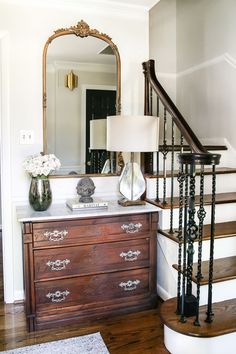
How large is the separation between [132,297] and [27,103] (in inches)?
68.8

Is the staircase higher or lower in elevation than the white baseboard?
higher

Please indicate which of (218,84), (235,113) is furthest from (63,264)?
(218,84)

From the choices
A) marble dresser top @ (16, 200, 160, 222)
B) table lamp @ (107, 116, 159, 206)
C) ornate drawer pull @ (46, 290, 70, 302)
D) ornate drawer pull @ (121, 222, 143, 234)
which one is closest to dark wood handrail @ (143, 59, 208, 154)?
table lamp @ (107, 116, 159, 206)

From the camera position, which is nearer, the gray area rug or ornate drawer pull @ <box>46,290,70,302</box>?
the gray area rug

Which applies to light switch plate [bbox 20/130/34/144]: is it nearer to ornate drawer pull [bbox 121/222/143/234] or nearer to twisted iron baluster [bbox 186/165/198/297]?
ornate drawer pull [bbox 121/222/143/234]

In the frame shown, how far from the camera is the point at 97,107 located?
112 inches

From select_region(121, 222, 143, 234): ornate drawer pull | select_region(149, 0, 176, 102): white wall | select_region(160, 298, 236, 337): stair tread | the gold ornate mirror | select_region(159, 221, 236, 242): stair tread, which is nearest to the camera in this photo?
select_region(160, 298, 236, 337): stair tread

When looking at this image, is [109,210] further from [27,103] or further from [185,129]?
[27,103]

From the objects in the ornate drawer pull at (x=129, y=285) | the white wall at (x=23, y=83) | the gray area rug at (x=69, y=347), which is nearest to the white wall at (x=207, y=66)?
the white wall at (x=23, y=83)

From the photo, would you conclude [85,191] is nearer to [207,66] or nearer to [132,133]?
[132,133]

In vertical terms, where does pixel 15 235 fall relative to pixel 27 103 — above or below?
below

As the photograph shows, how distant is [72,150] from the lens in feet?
9.12

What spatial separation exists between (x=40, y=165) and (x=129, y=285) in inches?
44.7

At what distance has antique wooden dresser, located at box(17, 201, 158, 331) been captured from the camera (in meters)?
2.25
